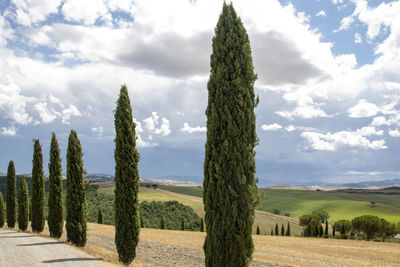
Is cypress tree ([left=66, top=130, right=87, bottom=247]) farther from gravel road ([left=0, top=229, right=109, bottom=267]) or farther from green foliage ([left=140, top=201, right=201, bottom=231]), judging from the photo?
green foliage ([left=140, top=201, right=201, bottom=231])

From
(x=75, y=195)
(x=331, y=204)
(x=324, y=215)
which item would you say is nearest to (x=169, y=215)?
(x=75, y=195)

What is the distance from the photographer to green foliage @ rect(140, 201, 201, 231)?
280ft

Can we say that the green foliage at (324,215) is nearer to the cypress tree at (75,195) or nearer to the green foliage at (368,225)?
the green foliage at (368,225)

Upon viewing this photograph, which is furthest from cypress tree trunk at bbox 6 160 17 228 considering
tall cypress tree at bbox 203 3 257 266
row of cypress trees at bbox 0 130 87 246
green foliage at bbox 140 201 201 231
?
tall cypress tree at bbox 203 3 257 266

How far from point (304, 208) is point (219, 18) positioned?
499 ft

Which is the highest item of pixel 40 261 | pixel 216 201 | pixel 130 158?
pixel 130 158

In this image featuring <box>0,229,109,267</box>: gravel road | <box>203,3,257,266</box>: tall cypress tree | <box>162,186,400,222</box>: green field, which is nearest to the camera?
<box>203,3,257,266</box>: tall cypress tree

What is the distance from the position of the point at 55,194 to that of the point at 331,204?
145118 millimetres

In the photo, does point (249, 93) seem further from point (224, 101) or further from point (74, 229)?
point (74, 229)

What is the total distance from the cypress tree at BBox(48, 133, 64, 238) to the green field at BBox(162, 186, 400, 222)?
107 metres

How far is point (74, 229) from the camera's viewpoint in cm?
2533

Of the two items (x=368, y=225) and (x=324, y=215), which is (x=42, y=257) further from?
(x=324, y=215)

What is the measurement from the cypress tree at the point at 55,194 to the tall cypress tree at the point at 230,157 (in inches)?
797

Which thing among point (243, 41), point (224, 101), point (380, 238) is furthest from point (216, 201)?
point (380, 238)
